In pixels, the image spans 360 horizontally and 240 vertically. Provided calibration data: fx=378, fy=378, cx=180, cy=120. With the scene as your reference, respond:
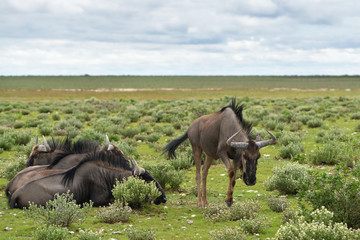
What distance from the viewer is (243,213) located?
7.92 m

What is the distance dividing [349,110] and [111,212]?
30.3m

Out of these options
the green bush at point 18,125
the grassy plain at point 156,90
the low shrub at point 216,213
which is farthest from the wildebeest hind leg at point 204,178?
the grassy plain at point 156,90

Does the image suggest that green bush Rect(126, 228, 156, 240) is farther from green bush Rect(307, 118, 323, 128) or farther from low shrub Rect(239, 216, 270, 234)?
green bush Rect(307, 118, 323, 128)

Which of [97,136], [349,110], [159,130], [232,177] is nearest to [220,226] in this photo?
[232,177]

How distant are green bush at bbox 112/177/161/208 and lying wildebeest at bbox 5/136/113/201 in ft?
4.69

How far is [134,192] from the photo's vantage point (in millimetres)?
8523

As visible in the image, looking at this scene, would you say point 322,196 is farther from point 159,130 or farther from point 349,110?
point 349,110

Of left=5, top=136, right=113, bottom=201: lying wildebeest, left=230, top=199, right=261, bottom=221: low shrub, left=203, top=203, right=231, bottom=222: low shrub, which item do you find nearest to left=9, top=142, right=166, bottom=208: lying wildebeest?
left=5, top=136, right=113, bottom=201: lying wildebeest

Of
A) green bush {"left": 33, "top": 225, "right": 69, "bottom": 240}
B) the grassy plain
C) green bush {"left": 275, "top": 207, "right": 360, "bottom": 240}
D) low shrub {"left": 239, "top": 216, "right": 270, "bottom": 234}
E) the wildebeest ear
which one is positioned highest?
the wildebeest ear

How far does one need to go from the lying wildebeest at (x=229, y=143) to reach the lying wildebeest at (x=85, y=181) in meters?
1.63

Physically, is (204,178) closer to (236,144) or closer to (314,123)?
(236,144)

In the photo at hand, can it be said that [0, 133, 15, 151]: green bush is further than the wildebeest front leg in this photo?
Yes

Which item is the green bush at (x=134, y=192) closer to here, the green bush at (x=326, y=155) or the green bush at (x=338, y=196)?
the green bush at (x=338, y=196)

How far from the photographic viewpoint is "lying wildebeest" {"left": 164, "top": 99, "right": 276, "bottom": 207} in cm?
772
